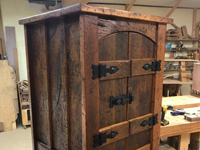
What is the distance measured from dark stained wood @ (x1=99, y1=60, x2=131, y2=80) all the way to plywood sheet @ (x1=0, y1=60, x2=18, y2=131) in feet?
9.00

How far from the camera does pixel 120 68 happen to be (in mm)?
868

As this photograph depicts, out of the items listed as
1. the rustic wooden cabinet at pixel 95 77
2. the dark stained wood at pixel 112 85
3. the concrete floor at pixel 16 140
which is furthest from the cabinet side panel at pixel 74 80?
the concrete floor at pixel 16 140

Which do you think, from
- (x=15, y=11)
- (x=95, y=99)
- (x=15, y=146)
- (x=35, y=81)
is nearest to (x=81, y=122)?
(x=95, y=99)

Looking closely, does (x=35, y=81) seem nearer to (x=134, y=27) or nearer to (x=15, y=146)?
(x=134, y=27)

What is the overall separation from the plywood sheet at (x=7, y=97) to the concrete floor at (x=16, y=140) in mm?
171

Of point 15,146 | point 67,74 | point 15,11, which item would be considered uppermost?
point 15,11

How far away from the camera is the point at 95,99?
80 centimetres

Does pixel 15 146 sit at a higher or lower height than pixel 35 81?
lower

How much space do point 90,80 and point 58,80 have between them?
0.23m

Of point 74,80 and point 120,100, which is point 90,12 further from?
point 120,100

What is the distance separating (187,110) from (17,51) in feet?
10.4

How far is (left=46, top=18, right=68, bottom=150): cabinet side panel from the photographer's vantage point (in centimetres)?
85

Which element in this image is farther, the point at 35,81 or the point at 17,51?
the point at 17,51

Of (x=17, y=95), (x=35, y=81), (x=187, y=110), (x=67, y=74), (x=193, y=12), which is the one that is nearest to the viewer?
(x=67, y=74)
